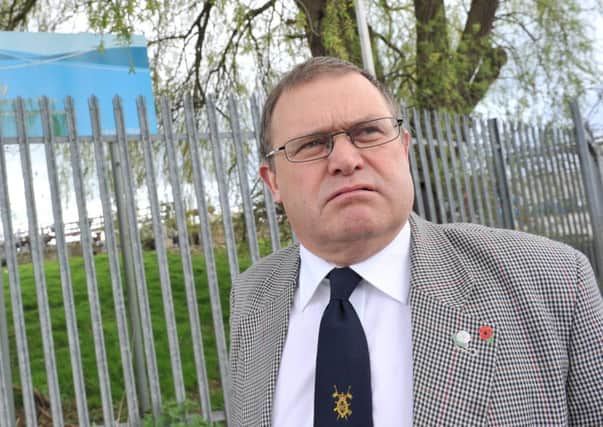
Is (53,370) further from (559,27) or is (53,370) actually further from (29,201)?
(559,27)

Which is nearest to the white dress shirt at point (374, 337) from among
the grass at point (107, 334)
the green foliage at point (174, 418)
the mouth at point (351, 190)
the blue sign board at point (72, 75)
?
the mouth at point (351, 190)

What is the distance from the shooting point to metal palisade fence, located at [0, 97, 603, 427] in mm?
3734

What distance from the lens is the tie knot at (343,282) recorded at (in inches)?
59.8

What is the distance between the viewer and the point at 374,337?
57.5 inches

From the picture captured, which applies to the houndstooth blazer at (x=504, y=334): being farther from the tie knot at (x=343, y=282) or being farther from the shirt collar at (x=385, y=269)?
the tie knot at (x=343, y=282)

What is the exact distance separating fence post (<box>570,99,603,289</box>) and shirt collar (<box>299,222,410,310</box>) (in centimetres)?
765

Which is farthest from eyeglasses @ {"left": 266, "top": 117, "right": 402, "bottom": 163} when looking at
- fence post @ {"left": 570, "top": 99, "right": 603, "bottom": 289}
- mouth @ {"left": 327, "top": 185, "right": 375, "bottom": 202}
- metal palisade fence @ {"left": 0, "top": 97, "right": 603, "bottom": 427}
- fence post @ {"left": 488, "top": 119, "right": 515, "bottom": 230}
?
fence post @ {"left": 570, "top": 99, "right": 603, "bottom": 289}

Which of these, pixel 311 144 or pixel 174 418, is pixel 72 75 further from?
pixel 311 144

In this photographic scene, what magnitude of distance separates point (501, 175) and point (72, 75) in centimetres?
447

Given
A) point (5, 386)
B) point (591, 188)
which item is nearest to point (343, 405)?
point (5, 386)

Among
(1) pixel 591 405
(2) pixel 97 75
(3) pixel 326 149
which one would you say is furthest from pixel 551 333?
(2) pixel 97 75

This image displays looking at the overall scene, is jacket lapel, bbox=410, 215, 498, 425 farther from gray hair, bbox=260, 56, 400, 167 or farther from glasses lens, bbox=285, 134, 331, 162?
gray hair, bbox=260, 56, 400, 167

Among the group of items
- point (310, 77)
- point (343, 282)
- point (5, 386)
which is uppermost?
point (310, 77)

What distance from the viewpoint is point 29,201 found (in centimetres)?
367
